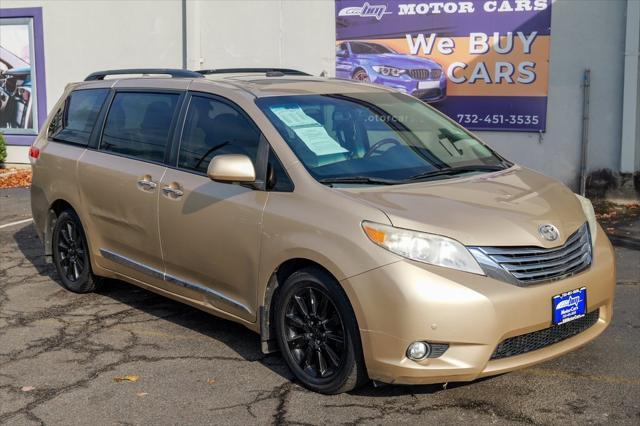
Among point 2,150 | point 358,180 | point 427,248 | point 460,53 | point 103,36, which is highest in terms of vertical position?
point 103,36

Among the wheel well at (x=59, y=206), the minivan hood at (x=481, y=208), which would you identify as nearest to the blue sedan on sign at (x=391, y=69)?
the wheel well at (x=59, y=206)

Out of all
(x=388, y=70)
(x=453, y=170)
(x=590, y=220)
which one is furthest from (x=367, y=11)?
(x=590, y=220)

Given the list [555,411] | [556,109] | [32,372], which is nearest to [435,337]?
[555,411]

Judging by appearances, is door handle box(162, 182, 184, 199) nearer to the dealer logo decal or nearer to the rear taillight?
the rear taillight

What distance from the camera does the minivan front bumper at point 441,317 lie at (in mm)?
4184

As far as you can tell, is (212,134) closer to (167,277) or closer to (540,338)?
(167,277)

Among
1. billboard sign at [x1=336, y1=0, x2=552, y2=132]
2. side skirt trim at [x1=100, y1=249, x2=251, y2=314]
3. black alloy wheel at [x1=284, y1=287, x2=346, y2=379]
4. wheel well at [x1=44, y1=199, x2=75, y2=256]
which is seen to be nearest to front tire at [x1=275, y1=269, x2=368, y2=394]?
black alloy wheel at [x1=284, y1=287, x2=346, y2=379]

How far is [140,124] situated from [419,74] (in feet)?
20.8

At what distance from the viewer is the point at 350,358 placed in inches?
177

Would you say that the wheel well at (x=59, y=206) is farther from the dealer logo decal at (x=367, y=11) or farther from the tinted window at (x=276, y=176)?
the dealer logo decal at (x=367, y=11)

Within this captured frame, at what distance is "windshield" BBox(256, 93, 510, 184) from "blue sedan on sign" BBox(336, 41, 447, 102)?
230 inches

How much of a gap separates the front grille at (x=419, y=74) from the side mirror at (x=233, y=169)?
23.5 feet

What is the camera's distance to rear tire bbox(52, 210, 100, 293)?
679 cm

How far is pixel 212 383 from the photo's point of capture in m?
4.98
